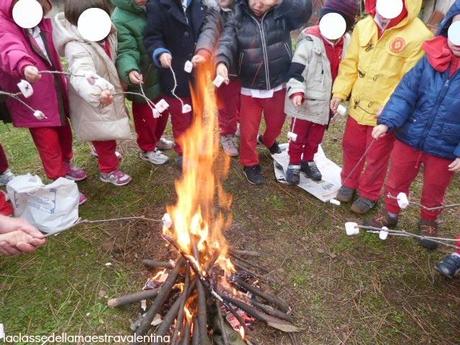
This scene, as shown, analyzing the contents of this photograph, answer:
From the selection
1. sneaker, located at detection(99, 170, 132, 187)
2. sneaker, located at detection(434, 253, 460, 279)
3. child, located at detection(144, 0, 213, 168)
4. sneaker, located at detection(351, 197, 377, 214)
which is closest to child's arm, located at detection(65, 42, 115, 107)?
child, located at detection(144, 0, 213, 168)

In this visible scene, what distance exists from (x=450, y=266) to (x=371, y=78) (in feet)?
6.29

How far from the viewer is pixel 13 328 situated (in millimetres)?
2992

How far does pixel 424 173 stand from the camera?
147 inches

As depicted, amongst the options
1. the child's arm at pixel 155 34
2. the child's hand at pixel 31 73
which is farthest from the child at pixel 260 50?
the child's hand at pixel 31 73

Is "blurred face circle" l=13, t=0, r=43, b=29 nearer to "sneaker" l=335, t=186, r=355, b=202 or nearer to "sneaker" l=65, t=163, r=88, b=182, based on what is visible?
"sneaker" l=65, t=163, r=88, b=182

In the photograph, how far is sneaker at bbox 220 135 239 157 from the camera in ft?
17.4

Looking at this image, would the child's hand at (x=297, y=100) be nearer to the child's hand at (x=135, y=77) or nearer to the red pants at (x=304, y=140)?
the red pants at (x=304, y=140)

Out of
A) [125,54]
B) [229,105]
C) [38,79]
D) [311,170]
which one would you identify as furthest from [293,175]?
[38,79]

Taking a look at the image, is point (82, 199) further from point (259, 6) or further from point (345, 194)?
point (345, 194)

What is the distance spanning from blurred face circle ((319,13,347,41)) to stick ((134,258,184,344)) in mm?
2850

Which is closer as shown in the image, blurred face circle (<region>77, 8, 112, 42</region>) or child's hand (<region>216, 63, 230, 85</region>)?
blurred face circle (<region>77, 8, 112, 42</region>)

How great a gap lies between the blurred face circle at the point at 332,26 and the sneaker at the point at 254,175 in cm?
173

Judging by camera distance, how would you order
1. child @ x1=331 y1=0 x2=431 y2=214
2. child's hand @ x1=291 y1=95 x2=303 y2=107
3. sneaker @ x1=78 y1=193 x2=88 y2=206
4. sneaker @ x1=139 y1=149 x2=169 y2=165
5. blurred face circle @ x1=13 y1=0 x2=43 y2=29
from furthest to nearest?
sneaker @ x1=139 y1=149 x2=169 y2=165 < sneaker @ x1=78 y1=193 x2=88 y2=206 < child's hand @ x1=291 y1=95 x2=303 y2=107 < child @ x1=331 y1=0 x2=431 y2=214 < blurred face circle @ x1=13 y1=0 x2=43 y2=29

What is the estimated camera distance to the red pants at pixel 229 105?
5.07 metres
